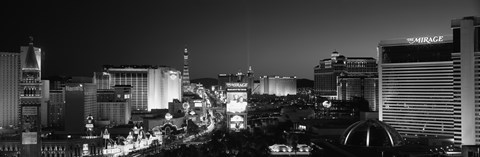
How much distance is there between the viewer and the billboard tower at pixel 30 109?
44.9 m

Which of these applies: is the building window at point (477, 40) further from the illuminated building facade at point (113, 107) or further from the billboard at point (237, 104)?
the illuminated building facade at point (113, 107)

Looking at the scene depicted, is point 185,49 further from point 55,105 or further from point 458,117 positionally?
point 458,117

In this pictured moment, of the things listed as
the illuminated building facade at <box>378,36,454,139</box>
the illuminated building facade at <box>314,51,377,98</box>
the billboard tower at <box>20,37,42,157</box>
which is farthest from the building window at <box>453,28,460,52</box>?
the illuminated building facade at <box>314,51,377,98</box>

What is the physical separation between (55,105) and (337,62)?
58.1m

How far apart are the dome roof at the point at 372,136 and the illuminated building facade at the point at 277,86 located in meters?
116

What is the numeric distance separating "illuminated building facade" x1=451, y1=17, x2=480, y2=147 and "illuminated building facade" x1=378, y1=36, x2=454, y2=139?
19.9 feet

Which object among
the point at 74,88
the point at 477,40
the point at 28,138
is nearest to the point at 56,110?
the point at 74,88

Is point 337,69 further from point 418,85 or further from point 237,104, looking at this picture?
point 418,85

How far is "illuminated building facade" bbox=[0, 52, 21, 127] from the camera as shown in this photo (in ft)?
211

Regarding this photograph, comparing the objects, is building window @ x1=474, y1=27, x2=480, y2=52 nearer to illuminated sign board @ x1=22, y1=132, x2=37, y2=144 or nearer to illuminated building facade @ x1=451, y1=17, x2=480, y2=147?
illuminated building facade @ x1=451, y1=17, x2=480, y2=147

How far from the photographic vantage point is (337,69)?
4225 inches

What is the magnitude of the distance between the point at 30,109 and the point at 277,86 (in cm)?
11222

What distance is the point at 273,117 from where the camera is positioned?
79812 mm

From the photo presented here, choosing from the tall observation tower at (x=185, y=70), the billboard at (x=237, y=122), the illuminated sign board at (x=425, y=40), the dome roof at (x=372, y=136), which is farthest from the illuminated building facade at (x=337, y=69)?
the dome roof at (x=372, y=136)
